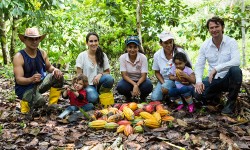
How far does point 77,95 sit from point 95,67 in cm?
81

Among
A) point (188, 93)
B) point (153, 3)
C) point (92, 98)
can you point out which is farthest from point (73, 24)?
point (188, 93)

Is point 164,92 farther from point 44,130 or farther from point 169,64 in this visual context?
point 44,130

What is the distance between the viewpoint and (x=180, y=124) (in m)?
3.45

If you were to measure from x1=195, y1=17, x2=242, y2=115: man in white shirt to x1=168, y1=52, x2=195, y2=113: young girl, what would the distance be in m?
0.13

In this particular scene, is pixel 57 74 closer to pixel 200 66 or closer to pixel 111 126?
pixel 111 126

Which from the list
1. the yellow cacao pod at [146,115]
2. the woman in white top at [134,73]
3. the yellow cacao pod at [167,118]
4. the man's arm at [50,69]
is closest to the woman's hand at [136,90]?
the woman in white top at [134,73]

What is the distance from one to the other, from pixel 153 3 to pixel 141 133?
3841 mm

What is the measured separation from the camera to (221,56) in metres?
3.99

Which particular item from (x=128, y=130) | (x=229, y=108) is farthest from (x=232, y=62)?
(x=128, y=130)

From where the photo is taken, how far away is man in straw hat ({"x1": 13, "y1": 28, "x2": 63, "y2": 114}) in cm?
391

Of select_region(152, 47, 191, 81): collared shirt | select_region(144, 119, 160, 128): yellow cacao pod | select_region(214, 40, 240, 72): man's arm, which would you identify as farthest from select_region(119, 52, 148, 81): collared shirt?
select_region(144, 119, 160, 128): yellow cacao pod

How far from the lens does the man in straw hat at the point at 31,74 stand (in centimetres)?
391

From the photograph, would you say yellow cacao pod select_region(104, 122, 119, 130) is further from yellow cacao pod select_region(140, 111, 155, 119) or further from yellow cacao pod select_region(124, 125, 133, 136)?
yellow cacao pod select_region(140, 111, 155, 119)

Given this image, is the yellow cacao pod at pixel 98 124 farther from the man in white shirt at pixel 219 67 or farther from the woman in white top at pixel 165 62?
the man in white shirt at pixel 219 67
